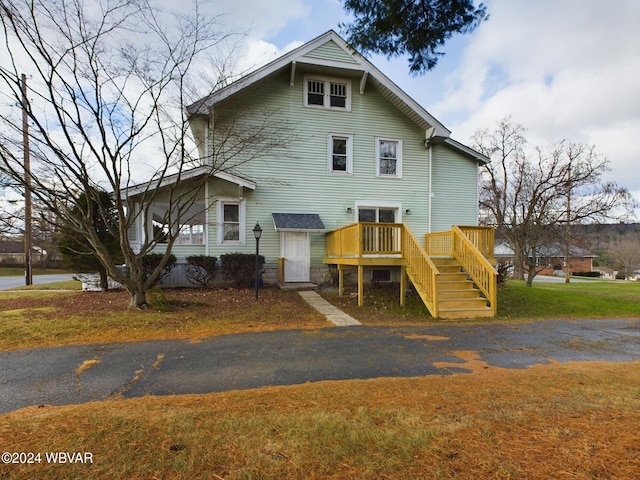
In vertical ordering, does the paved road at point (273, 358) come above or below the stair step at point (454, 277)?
below

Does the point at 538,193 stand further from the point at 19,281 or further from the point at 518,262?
the point at 19,281

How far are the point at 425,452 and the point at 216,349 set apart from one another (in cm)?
373

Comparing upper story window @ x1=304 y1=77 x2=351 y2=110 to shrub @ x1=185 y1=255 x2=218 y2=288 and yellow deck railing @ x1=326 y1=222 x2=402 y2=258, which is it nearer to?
yellow deck railing @ x1=326 y1=222 x2=402 y2=258

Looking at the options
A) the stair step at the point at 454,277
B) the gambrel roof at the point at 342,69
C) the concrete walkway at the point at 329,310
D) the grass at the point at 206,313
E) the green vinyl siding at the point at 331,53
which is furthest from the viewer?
the green vinyl siding at the point at 331,53

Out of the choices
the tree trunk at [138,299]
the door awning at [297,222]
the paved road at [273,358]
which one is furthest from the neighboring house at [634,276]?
the tree trunk at [138,299]

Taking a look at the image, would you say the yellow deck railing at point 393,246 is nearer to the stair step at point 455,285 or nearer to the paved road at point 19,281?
the stair step at point 455,285

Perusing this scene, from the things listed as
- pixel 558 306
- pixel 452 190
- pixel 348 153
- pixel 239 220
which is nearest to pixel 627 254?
pixel 452 190

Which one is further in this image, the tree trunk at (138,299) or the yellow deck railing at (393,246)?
the yellow deck railing at (393,246)

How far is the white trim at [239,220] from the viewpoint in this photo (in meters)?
11.9

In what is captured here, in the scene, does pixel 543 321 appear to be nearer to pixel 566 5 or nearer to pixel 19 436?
pixel 566 5

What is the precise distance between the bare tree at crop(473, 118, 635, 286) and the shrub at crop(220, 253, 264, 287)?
2010 centimetres

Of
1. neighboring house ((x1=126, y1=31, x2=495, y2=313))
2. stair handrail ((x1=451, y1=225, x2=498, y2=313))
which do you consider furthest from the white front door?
stair handrail ((x1=451, y1=225, x2=498, y2=313))

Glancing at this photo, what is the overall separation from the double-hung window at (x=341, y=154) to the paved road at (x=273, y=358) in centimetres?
798

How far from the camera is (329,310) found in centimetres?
841
